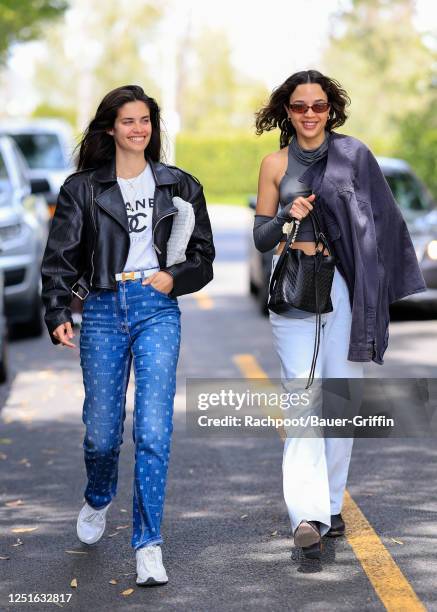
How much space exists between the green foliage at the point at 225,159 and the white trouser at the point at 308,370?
43.0m

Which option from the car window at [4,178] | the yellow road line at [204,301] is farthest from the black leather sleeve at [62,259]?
the yellow road line at [204,301]

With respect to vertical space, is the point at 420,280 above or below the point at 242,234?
above

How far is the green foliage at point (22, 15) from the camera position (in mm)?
29859

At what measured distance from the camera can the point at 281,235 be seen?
566cm

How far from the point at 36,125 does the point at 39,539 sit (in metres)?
14.6

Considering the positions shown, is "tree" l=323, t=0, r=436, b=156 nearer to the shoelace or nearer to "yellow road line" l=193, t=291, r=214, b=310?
"yellow road line" l=193, t=291, r=214, b=310

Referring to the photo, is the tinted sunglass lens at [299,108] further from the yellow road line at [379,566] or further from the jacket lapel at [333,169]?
the yellow road line at [379,566]

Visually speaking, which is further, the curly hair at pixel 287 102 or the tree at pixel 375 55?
the tree at pixel 375 55

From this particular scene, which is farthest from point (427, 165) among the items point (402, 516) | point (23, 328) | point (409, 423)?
point (402, 516)

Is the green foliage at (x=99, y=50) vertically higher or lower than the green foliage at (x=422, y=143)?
lower

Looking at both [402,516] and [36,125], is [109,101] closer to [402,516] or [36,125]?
[402,516]

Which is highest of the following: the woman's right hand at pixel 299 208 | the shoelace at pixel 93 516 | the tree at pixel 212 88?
the woman's right hand at pixel 299 208

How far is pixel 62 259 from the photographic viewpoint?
5.51m

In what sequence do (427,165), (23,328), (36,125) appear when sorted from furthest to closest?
(427,165), (36,125), (23,328)
